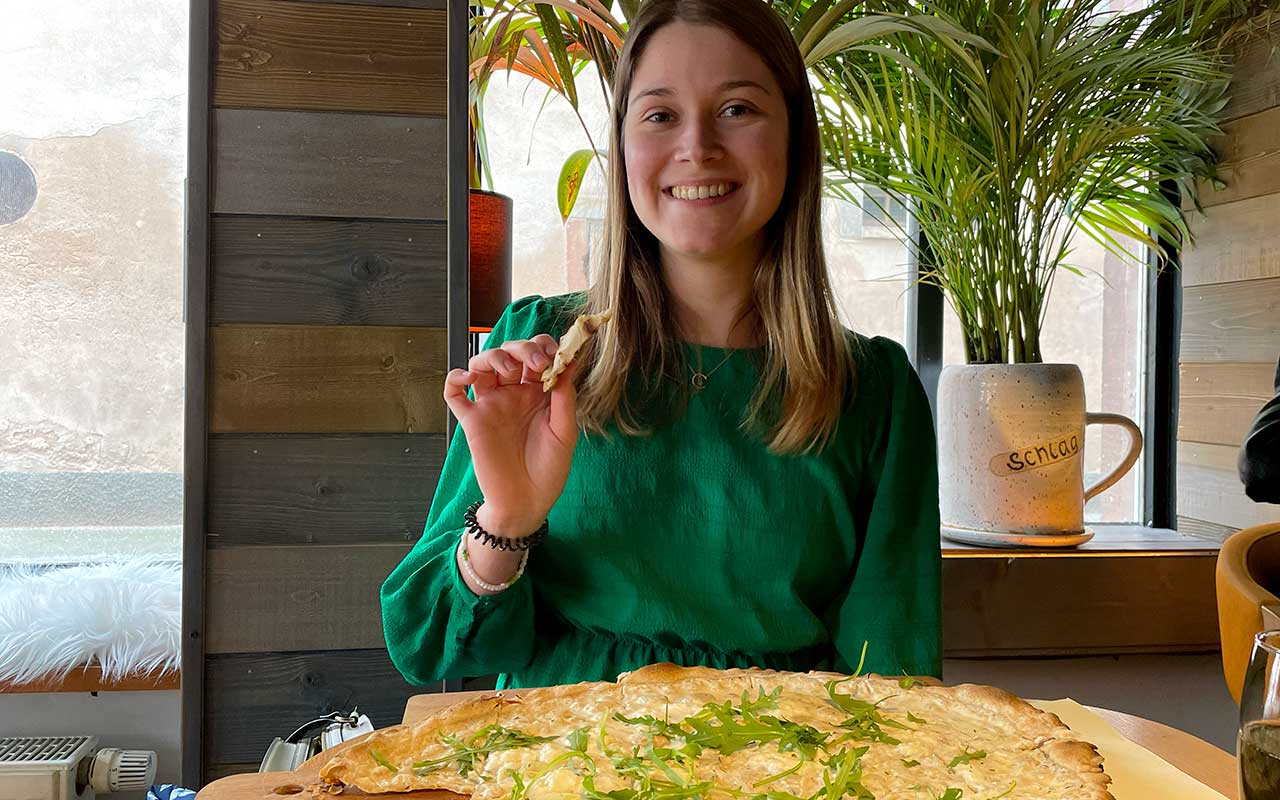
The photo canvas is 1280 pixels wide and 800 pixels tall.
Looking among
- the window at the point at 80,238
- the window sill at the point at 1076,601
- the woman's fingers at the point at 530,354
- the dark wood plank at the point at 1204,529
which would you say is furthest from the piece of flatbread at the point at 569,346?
the dark wood plank at the point at 1204,529

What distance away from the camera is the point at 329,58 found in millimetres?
1699

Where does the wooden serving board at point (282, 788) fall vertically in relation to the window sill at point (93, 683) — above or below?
above

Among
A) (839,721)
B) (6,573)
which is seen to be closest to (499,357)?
(839,721)

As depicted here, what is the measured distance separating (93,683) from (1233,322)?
7.86 feet

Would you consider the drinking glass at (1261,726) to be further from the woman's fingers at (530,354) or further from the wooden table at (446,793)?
the woman's fingers at (530,354)

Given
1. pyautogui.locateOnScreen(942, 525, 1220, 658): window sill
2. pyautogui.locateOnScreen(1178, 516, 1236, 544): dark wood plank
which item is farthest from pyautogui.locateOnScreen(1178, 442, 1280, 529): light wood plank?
pyautogui.locateOnScreen(942, 525, 1220, 658): window sill

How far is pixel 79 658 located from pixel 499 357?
132cm

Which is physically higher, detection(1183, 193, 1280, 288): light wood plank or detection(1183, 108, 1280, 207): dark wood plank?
detection(1183, 108, 1280, 207): dark wood plank

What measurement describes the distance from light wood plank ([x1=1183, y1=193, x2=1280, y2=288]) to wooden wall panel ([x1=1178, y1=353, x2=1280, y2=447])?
0.63ft

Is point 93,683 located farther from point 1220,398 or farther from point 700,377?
point 1220,398

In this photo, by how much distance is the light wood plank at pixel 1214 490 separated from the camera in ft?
7.00

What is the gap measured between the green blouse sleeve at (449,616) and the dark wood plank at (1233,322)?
5.38 feet

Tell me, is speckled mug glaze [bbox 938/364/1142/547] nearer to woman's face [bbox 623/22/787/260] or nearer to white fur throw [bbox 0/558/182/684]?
woman's face [bbox 623/22/787/260]

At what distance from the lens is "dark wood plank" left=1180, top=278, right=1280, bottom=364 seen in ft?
6.72
